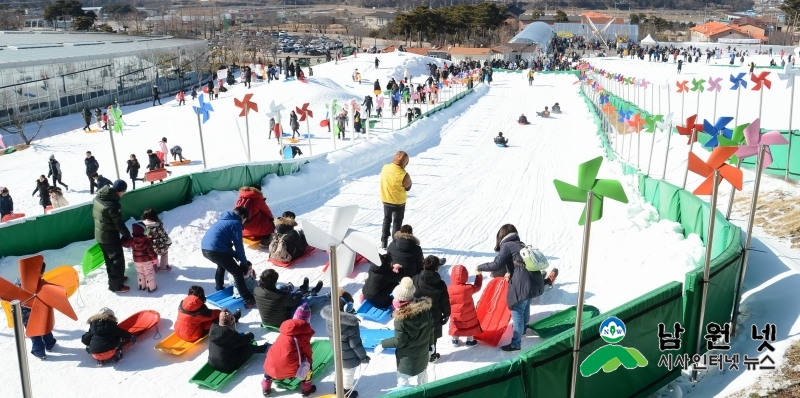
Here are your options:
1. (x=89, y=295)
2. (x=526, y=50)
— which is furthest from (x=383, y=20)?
(x=89, y=295)

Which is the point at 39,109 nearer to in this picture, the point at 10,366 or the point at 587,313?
the point at 10,366

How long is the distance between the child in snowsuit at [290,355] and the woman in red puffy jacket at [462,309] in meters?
1.73

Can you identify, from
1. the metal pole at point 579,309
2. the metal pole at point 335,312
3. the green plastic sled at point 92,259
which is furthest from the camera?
the green plastic sled at point 92,259

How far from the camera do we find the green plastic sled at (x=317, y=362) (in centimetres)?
662

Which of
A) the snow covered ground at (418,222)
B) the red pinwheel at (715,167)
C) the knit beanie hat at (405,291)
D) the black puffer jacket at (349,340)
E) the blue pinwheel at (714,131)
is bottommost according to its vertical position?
the snow covered ground at (418,222)

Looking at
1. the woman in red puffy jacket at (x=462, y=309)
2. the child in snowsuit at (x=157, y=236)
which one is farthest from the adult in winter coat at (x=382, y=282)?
the child in snowsuit at (x=157, y=236)

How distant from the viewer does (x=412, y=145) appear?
19938 mm

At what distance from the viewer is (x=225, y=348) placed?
269 inches

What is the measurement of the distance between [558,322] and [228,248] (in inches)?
164

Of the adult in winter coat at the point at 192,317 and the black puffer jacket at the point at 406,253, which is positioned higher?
the black puffer jacket at the point at 406,253

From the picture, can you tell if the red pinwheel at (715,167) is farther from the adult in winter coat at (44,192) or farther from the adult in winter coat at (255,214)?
the adult in winter coat at (44,192)

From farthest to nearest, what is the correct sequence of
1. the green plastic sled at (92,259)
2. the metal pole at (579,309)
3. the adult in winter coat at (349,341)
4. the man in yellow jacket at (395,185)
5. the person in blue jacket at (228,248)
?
1. the man in yellow jacket at (395,185)
2. the green plastic sled at (92,259)
3. the person in blue jacket at (228,248)
4. the adult in winter coat at (349,341)
5. the metal pole at (579,309)

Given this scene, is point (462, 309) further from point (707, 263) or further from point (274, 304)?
point (707, 263)

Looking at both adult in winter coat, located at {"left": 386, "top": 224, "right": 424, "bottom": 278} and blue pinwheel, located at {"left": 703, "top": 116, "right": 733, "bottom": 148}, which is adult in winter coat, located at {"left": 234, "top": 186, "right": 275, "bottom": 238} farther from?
blue pinwheel, located at {"left": 703, "top": 116, "right": 733, "bottom": 148}
